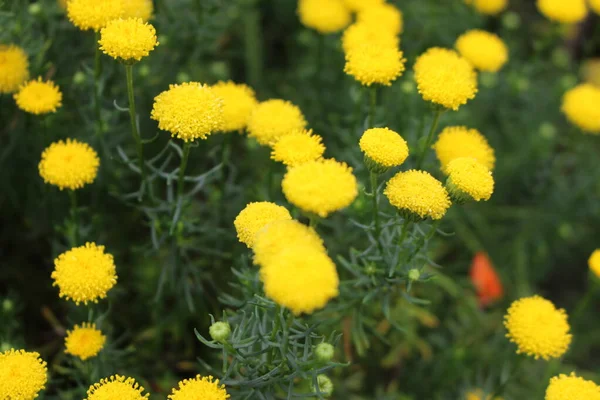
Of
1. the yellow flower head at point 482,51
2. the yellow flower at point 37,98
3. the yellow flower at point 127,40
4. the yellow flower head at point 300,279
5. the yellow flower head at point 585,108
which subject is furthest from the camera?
the yellow flower head at point 585,108

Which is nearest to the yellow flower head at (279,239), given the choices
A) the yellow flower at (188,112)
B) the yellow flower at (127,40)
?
the yellow flower at (188,112)

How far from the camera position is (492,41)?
273 cm

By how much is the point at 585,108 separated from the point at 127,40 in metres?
2.14

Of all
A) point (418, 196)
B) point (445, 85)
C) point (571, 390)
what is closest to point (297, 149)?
point (418, 196)

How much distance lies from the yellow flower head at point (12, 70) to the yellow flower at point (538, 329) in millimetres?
1845

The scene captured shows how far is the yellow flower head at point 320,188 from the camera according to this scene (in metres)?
1.50

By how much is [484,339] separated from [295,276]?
191cm

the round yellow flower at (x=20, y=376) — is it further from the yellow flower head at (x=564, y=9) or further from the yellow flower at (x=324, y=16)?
the yellow flower head at (x=564, y=9)

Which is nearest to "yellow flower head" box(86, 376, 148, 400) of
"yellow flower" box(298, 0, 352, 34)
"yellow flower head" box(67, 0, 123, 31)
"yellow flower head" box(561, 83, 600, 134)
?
"yellow flower head" box(67, 0, 123, 31)

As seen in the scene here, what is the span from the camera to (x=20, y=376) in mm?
1662

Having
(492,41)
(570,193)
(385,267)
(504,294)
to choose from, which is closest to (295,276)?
(385,267)

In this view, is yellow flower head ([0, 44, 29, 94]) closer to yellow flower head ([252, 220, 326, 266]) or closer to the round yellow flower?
the round yellow flower

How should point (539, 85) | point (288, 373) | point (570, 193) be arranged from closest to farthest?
point (288, 373)
point (570, 193)
point (539, 85)

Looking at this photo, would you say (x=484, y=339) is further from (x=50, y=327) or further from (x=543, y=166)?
(x=50, y=327)
